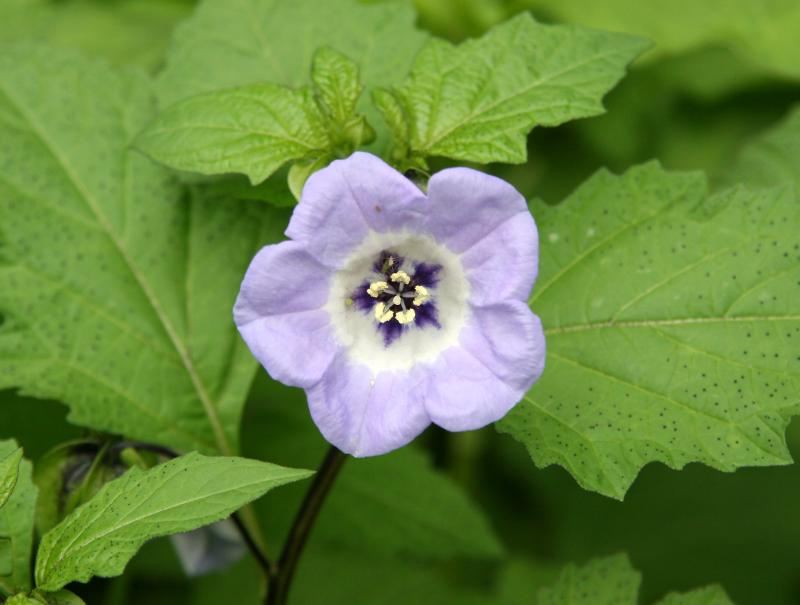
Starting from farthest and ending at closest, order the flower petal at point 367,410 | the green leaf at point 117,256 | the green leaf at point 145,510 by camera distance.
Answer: the green leaf at point 117,256 < the flower petal at point 367,410 < the green leaf at point 145,510

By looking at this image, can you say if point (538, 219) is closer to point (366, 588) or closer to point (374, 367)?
point (374, 367)

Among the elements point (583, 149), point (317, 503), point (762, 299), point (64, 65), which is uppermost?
point (64, 65)

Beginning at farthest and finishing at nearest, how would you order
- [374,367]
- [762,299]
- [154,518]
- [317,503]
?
[317,503], [762,299], [374,367], [154,518]

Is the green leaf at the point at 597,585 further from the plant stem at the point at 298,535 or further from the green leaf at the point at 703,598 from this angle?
the plant stem at the point at 298,535

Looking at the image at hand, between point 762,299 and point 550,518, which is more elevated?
point 762,299

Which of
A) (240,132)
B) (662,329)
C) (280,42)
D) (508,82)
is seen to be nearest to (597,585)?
(662,329)

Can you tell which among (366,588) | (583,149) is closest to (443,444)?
(366,588)

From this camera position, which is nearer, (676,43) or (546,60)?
(546,60)

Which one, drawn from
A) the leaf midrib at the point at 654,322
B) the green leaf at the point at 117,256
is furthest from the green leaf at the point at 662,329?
the green leaf at the point at 117,256
